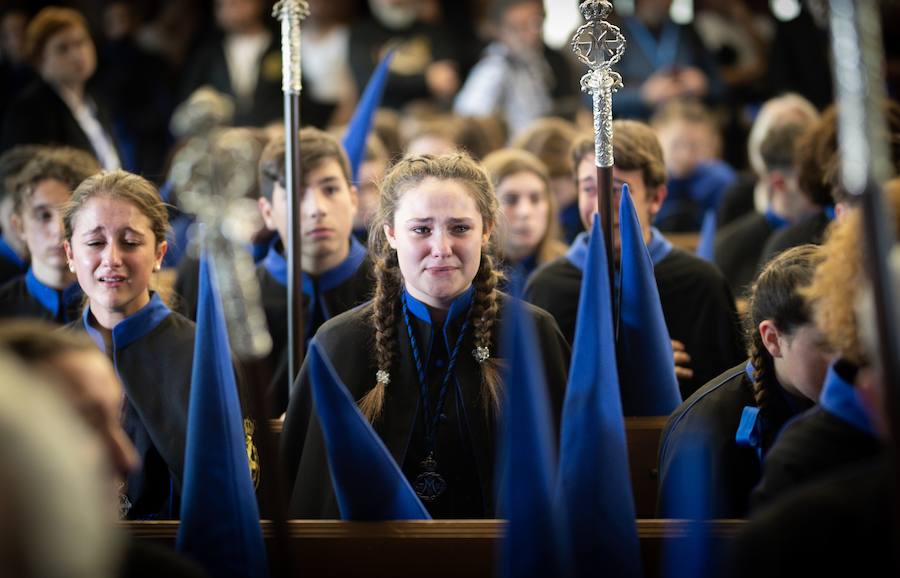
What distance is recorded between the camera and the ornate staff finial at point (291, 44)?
13.2 ft

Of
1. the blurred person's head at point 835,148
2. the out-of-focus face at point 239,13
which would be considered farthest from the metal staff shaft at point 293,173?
the out-of-focus face at point 239,13

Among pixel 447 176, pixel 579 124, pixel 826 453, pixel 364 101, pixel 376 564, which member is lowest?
pixel 376 564

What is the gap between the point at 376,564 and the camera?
2811mm

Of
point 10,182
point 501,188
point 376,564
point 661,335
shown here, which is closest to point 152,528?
point 376,564

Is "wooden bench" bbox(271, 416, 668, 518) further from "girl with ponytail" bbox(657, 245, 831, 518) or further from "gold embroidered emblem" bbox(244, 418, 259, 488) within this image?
"girl with ponytail" bbox(657, 245, 831, 518)

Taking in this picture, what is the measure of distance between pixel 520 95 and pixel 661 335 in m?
4.83

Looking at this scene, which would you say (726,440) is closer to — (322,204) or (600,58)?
(600,58)

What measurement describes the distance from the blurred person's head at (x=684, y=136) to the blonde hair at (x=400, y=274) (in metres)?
3.94

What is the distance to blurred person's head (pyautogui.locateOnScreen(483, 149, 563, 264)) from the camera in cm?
521

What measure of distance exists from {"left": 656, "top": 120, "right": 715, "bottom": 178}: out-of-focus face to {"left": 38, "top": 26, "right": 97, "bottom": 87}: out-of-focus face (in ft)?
11.2

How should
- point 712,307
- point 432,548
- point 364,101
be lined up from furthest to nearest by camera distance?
point 364,101 < point 712,307 < point 432,548

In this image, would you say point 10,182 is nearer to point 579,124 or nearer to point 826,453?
point 826,453

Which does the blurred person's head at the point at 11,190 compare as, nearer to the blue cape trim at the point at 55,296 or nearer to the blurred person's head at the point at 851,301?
the blue cape trim at the point at 55,296

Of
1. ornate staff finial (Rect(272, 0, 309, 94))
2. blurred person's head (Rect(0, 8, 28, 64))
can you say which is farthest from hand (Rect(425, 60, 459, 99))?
ornate staff finial (Rect(272, 0, 309, 94))
